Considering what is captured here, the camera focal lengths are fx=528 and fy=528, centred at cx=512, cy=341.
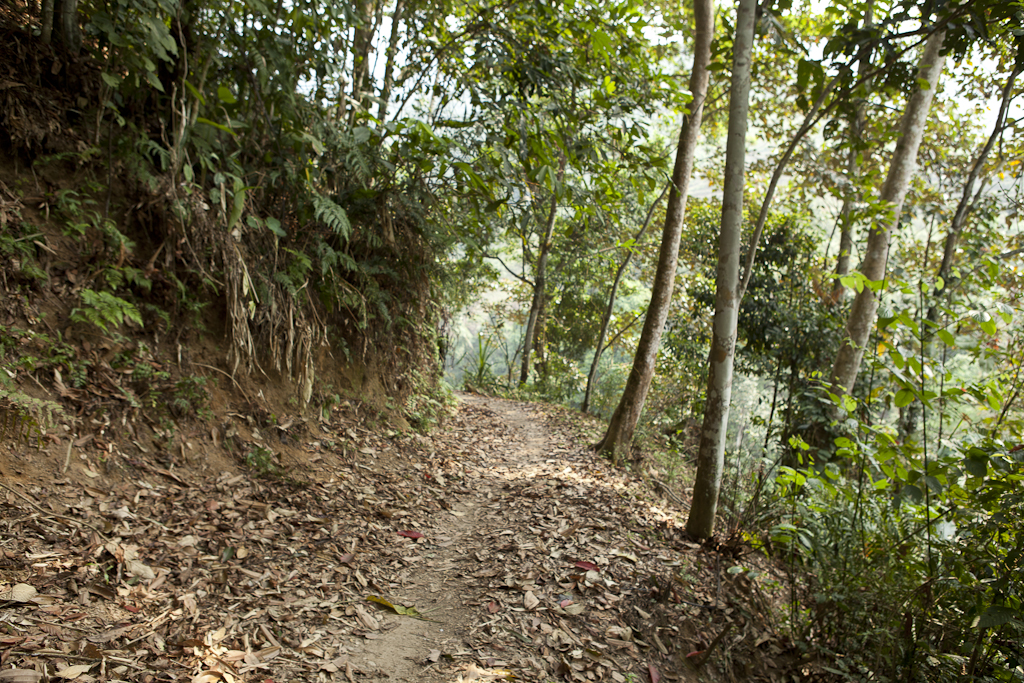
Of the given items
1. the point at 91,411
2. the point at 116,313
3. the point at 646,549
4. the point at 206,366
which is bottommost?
the point at 646,549

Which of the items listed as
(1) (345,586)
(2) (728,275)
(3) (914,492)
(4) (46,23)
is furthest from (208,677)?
(4) (46,23)

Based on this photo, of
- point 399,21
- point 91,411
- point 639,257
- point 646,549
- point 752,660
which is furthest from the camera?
point 639,257

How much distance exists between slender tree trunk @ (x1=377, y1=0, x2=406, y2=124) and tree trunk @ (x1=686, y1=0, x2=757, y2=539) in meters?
3.78

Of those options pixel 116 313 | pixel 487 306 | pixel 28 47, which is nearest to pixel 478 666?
pixel 116 313

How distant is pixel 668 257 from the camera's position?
6539 mm

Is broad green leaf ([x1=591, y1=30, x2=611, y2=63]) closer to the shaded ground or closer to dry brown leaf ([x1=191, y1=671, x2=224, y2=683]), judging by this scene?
the shaded ground

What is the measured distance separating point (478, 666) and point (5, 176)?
4.13m

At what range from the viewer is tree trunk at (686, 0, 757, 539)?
13.4 ft

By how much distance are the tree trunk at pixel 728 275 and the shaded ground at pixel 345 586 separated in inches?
25.6

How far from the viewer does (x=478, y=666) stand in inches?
105

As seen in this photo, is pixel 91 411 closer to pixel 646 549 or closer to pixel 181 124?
pixel 181 124

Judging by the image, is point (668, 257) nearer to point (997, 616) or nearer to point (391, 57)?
point (391, 57)

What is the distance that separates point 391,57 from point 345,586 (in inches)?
248

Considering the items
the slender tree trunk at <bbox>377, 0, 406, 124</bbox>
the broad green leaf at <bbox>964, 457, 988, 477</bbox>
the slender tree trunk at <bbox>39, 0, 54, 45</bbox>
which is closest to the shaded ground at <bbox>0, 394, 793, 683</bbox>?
the broad green leaf at <bbox>964, 457, 988, 477</bbox>
